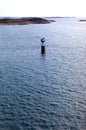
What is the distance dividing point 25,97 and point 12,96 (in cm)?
181

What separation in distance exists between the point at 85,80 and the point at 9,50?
32.2 meters

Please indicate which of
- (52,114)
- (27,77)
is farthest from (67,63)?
(52,114)

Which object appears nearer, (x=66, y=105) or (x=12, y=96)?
(x=66, y=105)

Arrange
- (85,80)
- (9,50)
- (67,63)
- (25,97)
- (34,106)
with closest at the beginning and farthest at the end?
(34,106)
(25,97)
(85,80)
(67,63)
(9,50)

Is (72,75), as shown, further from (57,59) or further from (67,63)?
(57,59)

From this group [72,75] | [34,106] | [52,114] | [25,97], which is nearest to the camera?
[52,114]

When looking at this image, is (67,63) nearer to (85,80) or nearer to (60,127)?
(85,80)

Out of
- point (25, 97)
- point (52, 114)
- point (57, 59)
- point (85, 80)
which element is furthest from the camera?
point (57, 59)

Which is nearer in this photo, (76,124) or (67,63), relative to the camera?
(76,124)

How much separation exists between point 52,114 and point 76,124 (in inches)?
132

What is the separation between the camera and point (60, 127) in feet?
80.8

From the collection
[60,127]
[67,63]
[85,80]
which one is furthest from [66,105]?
[67,63]

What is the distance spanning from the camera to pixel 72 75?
41.5 m

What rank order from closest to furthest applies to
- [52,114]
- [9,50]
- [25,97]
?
1. [52,114]
2. [25,97]
3. [9,50]
